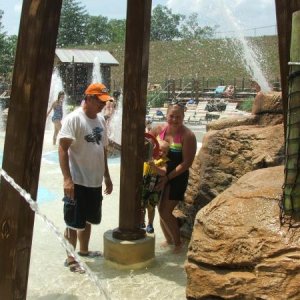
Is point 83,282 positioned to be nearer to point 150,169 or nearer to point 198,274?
point 150,169

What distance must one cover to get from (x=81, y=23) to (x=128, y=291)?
74.9m

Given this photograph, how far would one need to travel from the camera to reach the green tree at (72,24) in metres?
71.1

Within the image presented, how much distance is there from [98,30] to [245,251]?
8730 cm

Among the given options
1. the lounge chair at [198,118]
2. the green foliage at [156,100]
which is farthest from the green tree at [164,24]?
the lounge chair at [198,118]

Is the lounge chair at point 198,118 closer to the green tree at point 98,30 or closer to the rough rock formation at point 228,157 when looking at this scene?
the rough rock formation at point 228,157

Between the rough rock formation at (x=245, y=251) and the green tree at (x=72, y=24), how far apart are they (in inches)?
2682

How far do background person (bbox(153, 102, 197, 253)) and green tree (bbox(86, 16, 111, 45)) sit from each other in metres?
80.5

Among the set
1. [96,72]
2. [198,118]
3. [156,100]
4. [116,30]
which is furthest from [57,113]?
[116,30]

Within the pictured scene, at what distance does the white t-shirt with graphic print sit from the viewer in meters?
4.48

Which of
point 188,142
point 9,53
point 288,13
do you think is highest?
point 9,53

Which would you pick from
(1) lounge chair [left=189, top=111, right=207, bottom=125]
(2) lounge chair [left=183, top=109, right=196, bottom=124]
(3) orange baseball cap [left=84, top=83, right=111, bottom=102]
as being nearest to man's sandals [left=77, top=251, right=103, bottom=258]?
(3) orange baseball cap [left=84, top=83, right=111, bottom=102]

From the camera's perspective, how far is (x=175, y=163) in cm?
507

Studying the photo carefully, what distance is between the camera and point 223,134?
543 centimetres

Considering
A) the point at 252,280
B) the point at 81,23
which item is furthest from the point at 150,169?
the point at 81,23
